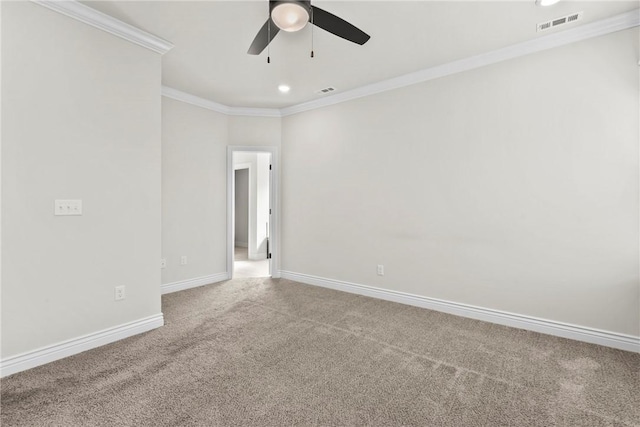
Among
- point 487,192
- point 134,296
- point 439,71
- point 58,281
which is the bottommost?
point 134,296

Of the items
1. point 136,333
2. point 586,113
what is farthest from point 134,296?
point 586,113

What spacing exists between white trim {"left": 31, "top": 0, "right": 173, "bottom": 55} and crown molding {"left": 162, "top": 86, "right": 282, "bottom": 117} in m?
1.22

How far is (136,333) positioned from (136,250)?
2.54 ft

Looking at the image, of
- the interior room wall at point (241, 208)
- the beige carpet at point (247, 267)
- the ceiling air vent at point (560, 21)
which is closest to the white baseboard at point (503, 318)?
the beige carpet at point (247, 267)

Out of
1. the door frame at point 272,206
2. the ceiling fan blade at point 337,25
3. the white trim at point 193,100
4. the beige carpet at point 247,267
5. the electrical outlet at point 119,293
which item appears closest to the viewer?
the ceiling fan blade at point 337,25

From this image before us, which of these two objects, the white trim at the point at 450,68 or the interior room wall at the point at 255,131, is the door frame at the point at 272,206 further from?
the white trim at the point at 450,68

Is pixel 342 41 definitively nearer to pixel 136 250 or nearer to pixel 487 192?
pixel 487 192

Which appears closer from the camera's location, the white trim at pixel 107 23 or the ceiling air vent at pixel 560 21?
the white trim at pixel 107 23

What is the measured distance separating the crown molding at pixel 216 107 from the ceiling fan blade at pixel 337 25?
9.31ft

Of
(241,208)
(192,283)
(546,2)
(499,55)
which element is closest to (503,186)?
(499,55)

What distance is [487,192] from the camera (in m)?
3.18

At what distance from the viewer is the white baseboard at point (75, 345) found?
212cm

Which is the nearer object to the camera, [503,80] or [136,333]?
[136,333]

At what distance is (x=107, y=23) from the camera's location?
2533 millimetres
